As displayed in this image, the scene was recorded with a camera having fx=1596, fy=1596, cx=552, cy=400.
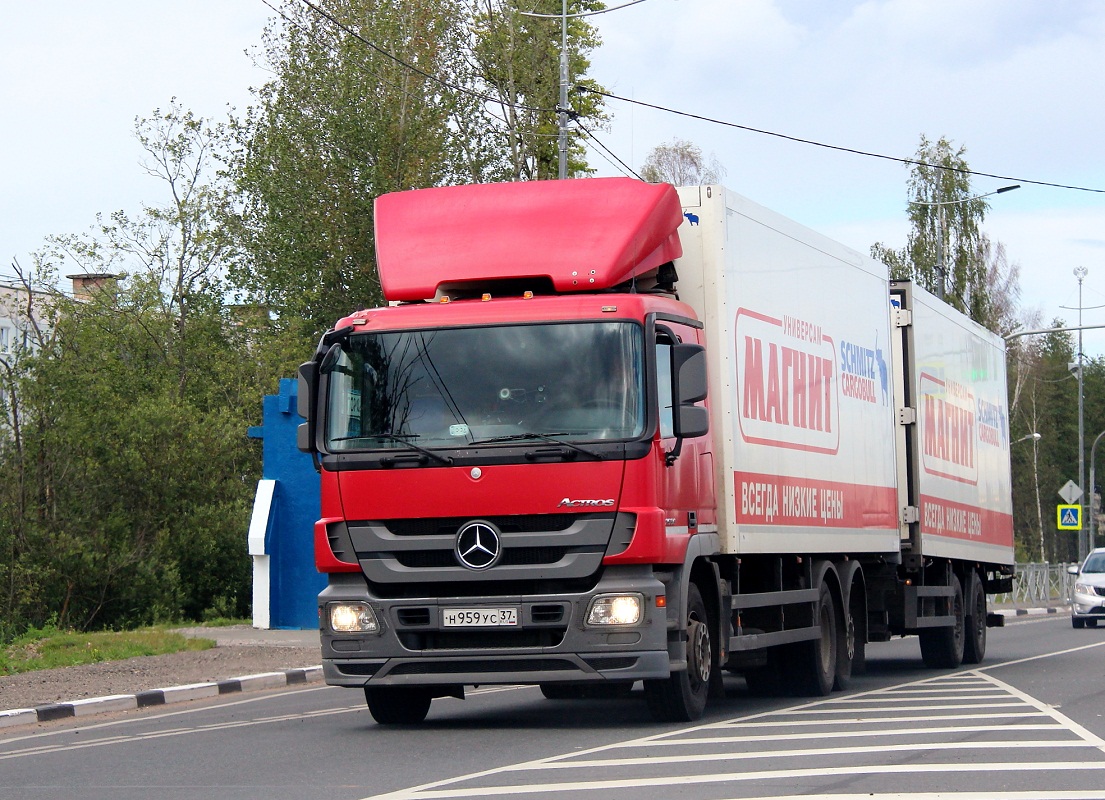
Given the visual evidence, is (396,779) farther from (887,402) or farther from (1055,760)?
(887,402)

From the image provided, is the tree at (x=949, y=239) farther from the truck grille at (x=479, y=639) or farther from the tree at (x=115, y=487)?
the truck grille at (x=479, y=639)

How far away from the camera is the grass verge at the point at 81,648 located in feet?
58.3

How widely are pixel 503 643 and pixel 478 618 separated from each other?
0.24m

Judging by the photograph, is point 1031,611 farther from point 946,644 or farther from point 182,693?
point 182,693

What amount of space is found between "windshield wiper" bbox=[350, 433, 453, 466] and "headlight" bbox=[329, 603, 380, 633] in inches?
39.3

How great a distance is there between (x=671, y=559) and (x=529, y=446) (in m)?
1.19

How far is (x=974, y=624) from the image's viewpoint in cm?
1947

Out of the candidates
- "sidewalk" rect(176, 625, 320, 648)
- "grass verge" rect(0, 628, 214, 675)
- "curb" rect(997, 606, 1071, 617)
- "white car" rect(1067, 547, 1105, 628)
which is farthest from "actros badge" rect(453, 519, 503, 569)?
"curb" rect(997, 606, 1071, 617)

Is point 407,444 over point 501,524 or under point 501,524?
over

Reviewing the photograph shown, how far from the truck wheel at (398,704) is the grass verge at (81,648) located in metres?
6.83

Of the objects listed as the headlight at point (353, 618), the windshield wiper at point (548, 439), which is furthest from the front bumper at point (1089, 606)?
the headlight at point (353, 618)

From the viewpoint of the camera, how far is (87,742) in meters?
11.5

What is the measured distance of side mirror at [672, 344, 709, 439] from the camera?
10.3 metres

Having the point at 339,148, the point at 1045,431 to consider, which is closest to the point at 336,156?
the point at 339,148
